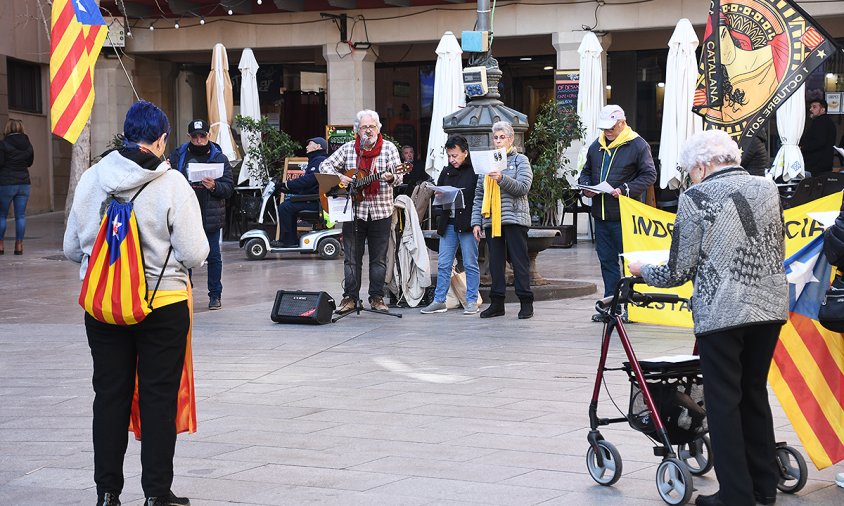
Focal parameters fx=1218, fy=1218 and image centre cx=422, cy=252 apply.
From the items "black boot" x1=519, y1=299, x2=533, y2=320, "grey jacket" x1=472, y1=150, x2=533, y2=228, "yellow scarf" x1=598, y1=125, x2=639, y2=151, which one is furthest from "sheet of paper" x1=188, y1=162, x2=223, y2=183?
"yellow scarf" x1=598, y1=125, x2=639, y2=151

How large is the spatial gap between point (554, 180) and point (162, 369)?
15.5 m

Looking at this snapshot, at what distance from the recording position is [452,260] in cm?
1214

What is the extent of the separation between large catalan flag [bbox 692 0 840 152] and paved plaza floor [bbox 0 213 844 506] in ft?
6.38

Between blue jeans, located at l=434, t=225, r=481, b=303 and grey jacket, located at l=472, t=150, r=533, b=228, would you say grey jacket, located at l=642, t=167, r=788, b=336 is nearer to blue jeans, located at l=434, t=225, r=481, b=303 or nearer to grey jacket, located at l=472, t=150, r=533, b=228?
grey jacket, located at l=472, t=150, r=533, b=228

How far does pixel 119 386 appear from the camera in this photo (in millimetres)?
5180

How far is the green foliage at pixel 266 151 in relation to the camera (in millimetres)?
21875

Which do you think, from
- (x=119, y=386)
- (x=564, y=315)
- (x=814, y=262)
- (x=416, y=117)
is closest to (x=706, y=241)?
(x=814, y=262)

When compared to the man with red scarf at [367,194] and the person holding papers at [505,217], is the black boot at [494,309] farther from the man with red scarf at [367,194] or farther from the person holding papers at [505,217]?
the man with red scarf at [367,194]

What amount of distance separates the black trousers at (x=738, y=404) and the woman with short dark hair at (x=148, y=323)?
2.19 metres

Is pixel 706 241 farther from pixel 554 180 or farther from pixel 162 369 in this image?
pixel 554 180

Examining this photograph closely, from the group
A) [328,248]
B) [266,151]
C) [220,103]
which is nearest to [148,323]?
[328,248]

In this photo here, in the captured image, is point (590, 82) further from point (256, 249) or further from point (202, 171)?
point (202, 171)

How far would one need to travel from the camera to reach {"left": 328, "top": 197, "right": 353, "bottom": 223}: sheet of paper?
11.7m

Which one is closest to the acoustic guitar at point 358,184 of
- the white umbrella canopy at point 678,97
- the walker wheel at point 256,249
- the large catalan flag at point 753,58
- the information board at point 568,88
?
the large catalan flag at point 753,58
